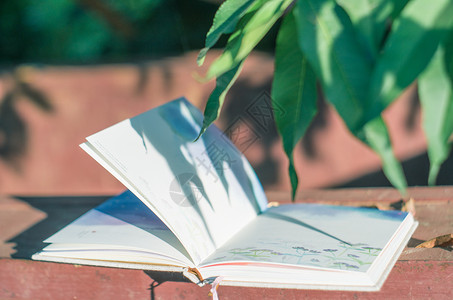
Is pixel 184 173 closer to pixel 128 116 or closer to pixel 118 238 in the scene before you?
pixel 118 238

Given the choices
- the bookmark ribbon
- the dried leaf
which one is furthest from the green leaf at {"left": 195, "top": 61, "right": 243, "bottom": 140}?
the dried leaf

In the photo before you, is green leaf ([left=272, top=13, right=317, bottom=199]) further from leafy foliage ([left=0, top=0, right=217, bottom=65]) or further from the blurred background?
leafy foliage ([left=0, top=0, right=217, bottom=65])

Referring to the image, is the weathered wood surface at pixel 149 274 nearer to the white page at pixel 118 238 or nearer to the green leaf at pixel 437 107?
the white page at pixel 118 238

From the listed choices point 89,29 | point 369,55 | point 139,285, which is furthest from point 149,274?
point 89,29

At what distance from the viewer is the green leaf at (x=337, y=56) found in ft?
1.49

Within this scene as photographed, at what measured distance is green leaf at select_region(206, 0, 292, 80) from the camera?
49cm

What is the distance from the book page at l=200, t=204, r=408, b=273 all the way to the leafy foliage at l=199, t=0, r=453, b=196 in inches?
7.4

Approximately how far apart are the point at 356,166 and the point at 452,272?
1326 mm

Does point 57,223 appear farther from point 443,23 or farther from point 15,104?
point 15,104

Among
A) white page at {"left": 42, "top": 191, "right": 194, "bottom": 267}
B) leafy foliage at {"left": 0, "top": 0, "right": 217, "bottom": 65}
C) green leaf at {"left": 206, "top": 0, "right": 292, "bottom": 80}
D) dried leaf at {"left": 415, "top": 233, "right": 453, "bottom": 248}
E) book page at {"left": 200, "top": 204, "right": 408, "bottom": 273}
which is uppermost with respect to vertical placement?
leafy foliage at {"left": 0, "top": 0, "right": 217, "bottom": 65}

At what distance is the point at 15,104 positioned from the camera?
2.08 m

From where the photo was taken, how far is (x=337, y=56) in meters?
0.46

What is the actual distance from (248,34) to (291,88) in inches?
4.9

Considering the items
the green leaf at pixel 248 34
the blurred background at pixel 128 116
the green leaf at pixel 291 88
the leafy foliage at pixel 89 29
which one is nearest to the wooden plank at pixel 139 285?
the green leaf at pixel 291 88
